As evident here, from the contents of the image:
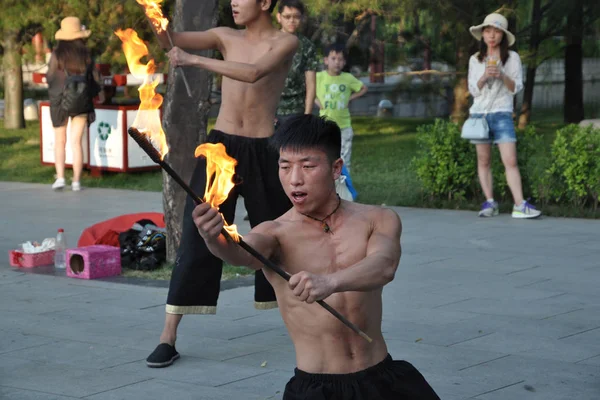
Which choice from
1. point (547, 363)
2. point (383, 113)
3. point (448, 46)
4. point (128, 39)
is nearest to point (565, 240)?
point (547, 363)

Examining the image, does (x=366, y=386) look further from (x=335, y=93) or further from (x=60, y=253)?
(x=335, y=93)

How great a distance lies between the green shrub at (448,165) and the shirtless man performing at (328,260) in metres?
6.89

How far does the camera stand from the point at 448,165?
34.1 feet

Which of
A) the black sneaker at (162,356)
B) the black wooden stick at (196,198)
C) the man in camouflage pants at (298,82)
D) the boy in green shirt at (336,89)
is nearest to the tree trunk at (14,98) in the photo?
the boy in green shirt at (336,89)

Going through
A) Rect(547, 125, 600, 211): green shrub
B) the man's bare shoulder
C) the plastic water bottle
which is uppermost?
the man's bare shoulder

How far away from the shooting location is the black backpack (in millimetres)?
12000

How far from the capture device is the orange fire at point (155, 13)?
170 inches

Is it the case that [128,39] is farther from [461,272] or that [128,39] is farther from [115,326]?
[461,272]

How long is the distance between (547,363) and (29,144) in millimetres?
13405

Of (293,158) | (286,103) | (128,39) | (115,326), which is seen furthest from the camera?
(286,103)

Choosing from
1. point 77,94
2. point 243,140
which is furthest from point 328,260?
point 77,94

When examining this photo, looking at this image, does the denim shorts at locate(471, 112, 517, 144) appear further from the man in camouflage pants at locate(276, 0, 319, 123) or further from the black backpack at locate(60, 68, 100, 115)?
the black backpack at locate(60, 68, 100, 115)

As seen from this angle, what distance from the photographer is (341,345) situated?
11.4 feet

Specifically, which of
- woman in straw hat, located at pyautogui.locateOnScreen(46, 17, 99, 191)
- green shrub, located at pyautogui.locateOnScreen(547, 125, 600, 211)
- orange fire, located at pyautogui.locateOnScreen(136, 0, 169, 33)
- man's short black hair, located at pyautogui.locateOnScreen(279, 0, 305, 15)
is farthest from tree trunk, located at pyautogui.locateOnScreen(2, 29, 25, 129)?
orange fire, located at pyautogui.locateOnScreen(136, 0, 169, 33)
